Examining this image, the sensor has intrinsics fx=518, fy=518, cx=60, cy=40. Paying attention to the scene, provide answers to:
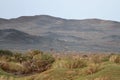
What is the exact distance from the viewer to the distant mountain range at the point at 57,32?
104m

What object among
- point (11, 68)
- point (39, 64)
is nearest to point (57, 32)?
point (39, 64)

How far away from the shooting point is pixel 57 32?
124625 millimetres

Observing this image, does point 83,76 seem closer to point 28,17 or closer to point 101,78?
point 101,78

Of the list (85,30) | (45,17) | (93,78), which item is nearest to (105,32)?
(85,30)

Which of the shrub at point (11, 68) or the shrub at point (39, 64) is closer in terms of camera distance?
the shrub at point (11, 68)

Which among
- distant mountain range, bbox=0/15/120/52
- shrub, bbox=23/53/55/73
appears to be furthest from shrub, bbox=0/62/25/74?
distant mountain range, bbox=0/15/120/52

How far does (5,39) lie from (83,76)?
87.6 m

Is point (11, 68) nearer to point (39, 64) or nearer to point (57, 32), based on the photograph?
point (39, 64)

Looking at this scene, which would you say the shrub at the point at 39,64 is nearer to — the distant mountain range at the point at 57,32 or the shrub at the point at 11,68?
the shrub at the point at 11,68

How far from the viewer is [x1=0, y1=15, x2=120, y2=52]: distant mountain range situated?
340 feet

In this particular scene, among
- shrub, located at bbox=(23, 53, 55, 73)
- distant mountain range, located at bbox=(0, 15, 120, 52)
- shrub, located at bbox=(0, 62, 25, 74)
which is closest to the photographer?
shrub, located at bbox=(0, 62, 25, 74)

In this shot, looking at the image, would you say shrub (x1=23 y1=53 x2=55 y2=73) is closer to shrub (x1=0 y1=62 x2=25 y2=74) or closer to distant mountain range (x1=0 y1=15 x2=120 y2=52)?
shrub (x1=0 y1=62 x2=25 y2=74)

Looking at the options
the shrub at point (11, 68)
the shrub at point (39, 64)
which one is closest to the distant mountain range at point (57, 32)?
the shrub at point (39, 64)

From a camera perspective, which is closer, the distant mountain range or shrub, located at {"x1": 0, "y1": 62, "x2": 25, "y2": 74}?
shrub, located at {"x1": 0, "y1": 62, "x2": 25, "y2": 74}
